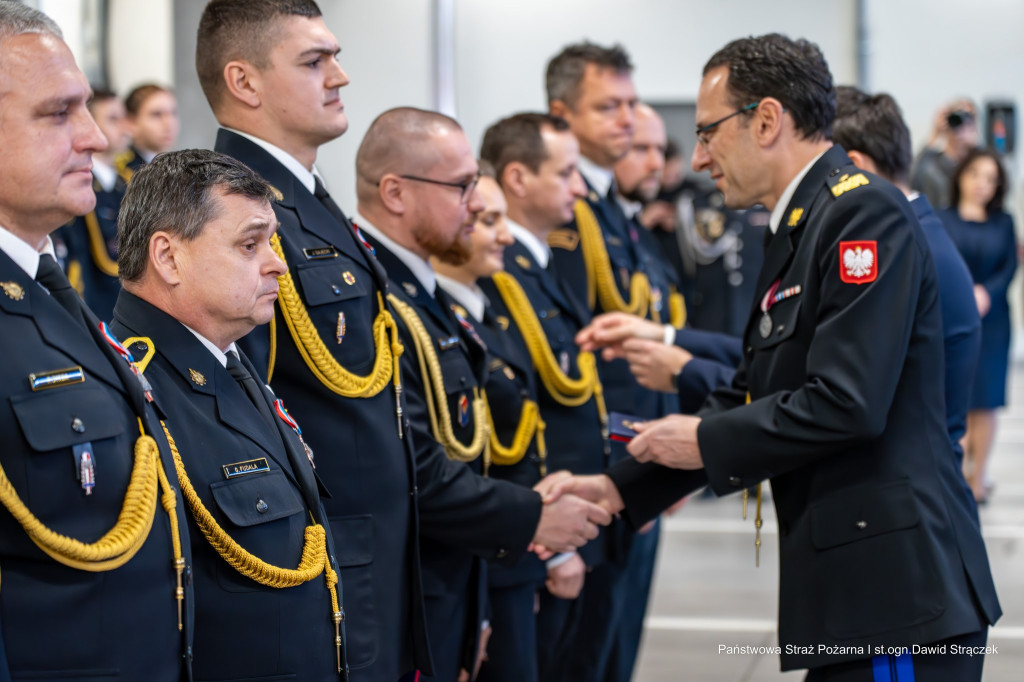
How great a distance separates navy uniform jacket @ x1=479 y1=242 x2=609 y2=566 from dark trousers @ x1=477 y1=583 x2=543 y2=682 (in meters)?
0.41

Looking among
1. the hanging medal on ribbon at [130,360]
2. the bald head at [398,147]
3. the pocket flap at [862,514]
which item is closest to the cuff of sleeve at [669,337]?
the bald head at [398,147]

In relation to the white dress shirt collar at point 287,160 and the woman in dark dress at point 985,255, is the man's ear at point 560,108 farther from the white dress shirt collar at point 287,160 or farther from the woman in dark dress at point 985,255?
the woman in dark dress at point 985,255

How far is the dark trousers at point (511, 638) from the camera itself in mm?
2785

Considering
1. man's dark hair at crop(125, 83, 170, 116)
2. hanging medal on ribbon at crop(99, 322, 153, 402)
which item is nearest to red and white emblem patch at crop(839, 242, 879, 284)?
hanging medal on ribbon at crop(99, 322, 153, 402)

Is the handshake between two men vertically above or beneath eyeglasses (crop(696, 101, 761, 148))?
beneath

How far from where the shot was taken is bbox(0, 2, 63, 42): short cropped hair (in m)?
1.47

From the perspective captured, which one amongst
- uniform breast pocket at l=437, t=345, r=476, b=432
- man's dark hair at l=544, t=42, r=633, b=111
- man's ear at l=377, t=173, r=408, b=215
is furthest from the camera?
man's dark hair at l=544, t=42, r=633, b=111

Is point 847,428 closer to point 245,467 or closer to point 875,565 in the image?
point 875,565

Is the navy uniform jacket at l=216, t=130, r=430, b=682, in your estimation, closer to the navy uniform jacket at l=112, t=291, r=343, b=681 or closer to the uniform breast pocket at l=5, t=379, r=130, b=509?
the navy uniform jacket at l=112, t=291, r=343, b=681

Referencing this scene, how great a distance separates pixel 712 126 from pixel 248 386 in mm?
1131

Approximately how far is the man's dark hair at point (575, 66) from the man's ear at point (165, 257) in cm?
273

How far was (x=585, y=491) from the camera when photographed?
2805 millimetres

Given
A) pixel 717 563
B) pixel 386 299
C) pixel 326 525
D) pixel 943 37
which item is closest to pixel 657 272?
pixel 717 563

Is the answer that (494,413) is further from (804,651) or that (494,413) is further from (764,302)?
(804,651)
